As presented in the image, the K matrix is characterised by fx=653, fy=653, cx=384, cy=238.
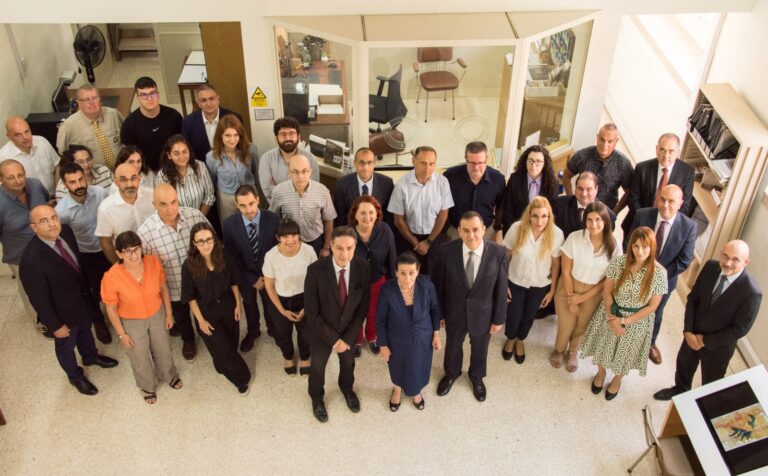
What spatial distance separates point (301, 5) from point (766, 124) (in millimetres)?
3847

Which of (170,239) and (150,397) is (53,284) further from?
(150,397)

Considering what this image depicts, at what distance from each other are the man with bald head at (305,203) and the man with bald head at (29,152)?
1.89m

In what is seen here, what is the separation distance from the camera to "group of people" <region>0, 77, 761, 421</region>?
13.7 feet

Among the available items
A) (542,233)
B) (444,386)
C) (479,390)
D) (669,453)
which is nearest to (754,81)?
(542,233)

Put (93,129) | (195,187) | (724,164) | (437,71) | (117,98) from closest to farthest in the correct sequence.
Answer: (195,187), (724,164), (93,129), (437,71), (117,98)

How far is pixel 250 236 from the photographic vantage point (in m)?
4.55

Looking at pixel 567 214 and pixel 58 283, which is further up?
pixel 567 214

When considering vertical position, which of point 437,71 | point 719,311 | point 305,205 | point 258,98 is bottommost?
point 719,311

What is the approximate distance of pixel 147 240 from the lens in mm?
4406

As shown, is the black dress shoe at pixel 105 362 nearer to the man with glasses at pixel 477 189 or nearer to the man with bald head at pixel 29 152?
the man with bald head at pixel 29 152

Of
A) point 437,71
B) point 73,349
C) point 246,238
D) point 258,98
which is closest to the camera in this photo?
point 246,238

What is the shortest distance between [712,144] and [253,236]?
3.82 metres

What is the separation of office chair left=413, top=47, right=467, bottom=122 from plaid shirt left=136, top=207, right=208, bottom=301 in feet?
7.84

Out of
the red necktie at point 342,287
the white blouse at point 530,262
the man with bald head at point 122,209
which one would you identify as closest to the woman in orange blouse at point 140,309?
the man with bald head at point 122,209
